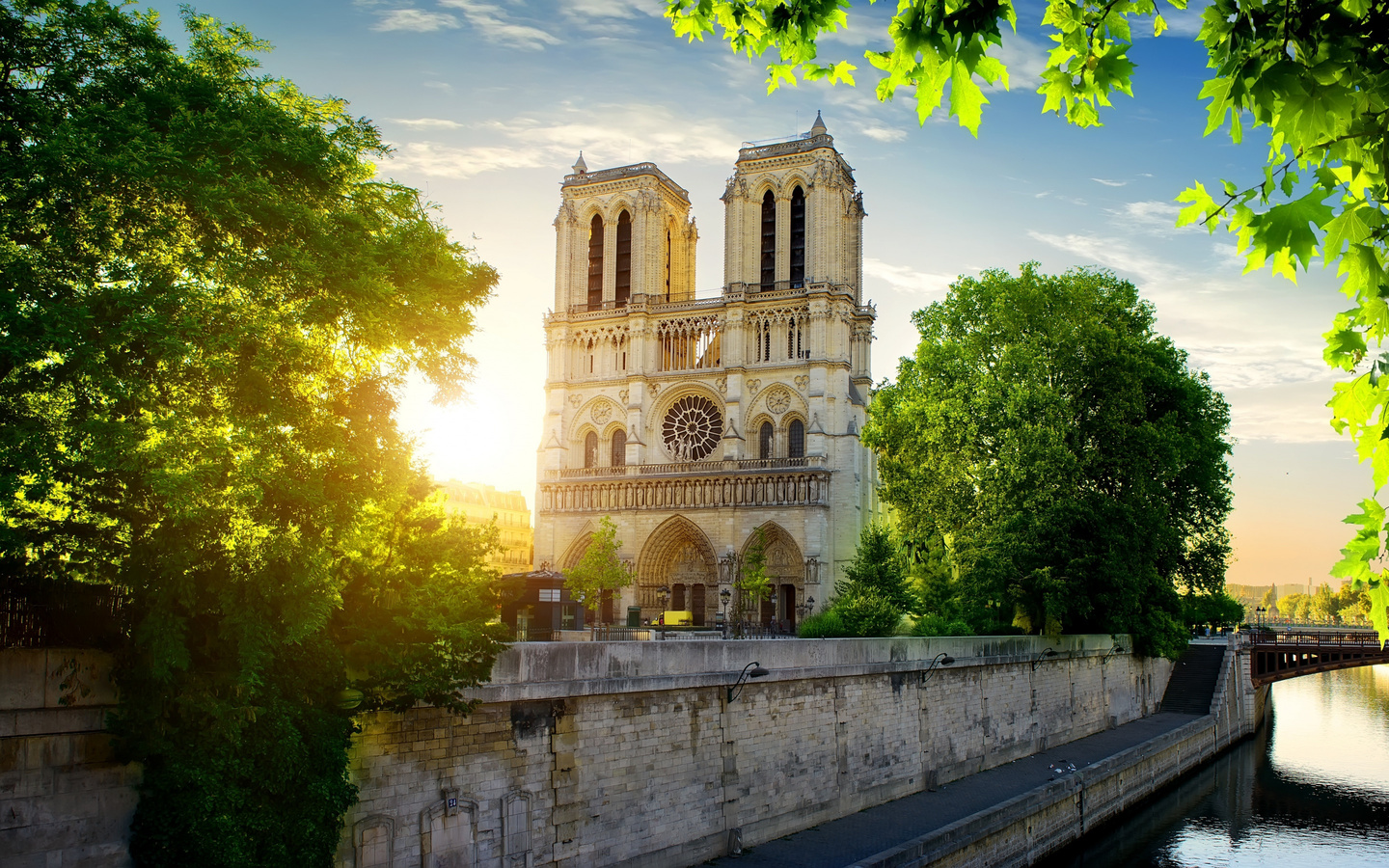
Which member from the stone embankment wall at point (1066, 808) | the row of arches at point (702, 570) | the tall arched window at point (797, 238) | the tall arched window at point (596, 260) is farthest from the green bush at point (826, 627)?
the tall arched window at point (596, 260)

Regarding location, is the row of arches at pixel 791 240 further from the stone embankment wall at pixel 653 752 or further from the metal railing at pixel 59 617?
the metal railing at pixel 59 617

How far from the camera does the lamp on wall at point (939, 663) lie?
21.7 meters

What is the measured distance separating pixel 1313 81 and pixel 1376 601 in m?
1.92

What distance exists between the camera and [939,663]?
2183 centimetres

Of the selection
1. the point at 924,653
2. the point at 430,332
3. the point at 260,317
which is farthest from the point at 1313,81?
the point at 924,653

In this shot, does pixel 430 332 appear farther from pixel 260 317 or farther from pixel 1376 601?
pixel 1376 601

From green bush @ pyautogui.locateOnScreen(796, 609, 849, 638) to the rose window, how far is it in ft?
79.9

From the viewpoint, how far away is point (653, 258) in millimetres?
49594

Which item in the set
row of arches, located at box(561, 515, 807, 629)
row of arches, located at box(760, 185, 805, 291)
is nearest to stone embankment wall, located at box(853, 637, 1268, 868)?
row of arches, located at box(561, 515, 807, 629)

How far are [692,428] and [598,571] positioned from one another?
913cm

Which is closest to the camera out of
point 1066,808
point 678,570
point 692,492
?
point 1066,808

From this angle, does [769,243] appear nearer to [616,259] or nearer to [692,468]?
[616,259]

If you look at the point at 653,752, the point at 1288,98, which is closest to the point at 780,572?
the point at 653,752

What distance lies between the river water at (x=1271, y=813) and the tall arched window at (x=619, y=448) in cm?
2673
